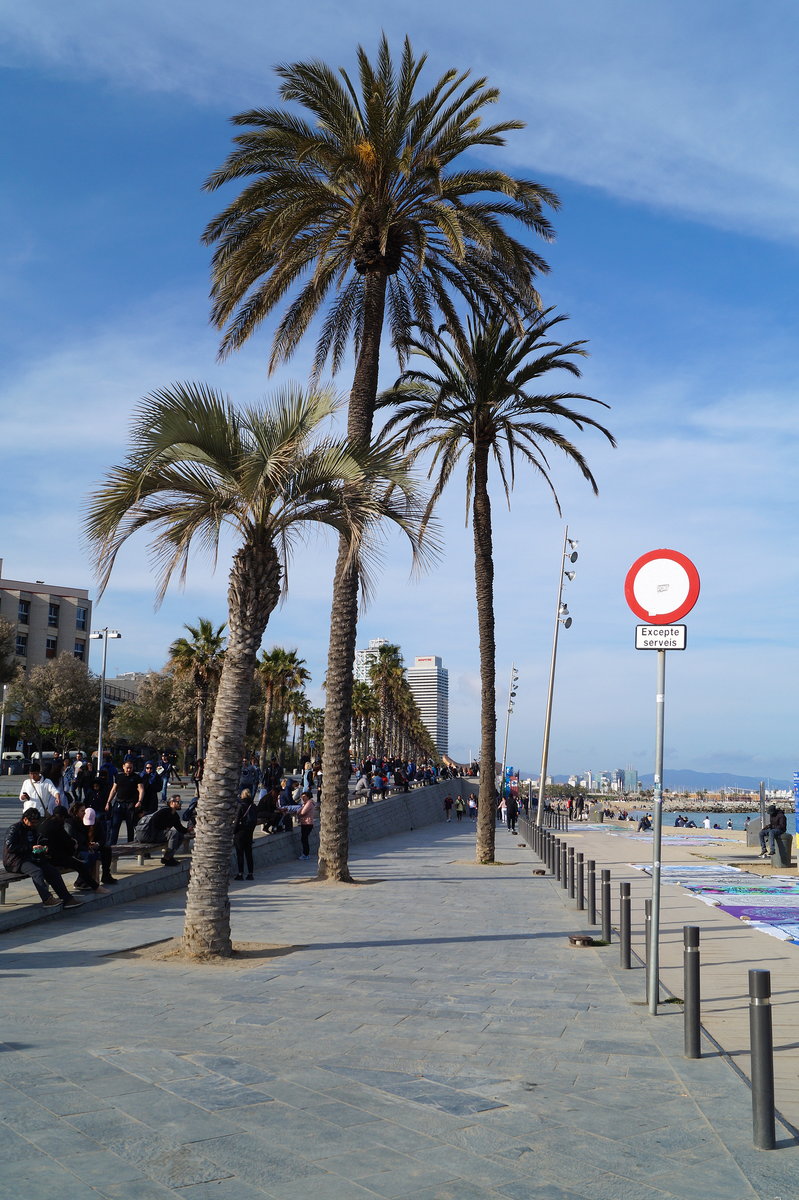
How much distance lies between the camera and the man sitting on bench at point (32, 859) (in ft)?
36.4

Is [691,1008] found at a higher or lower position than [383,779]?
higher

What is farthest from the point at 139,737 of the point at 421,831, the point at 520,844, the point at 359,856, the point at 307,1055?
the point at 307,1055

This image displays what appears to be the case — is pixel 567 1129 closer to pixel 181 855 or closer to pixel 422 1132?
pixel 422 1132

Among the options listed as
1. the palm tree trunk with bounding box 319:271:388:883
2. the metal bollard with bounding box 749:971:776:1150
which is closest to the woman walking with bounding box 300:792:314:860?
the palm tree trunk with bounding box 319:271:388:883

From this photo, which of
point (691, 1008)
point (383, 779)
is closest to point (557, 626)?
point (383, 779)

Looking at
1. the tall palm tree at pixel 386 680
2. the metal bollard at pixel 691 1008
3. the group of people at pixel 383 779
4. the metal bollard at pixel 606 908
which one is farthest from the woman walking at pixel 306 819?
the tall palm tree at pixel 386 680

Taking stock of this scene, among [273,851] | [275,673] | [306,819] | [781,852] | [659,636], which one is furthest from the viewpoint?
[275,673]

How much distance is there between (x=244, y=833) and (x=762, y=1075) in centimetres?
1248

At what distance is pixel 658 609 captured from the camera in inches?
308

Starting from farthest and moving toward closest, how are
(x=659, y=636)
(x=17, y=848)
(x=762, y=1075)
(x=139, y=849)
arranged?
1. (x=139, y=849)
2. (x=17, y=848)
3. (x=659, y=636)
4. (x=762, y=1075)

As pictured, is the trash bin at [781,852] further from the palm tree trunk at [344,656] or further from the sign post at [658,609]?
the sign post at [658,609]

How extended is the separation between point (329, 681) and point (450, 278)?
25.9ft

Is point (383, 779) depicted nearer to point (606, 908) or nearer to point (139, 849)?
point (139, 849)

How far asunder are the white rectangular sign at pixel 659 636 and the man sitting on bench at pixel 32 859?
7338mm
